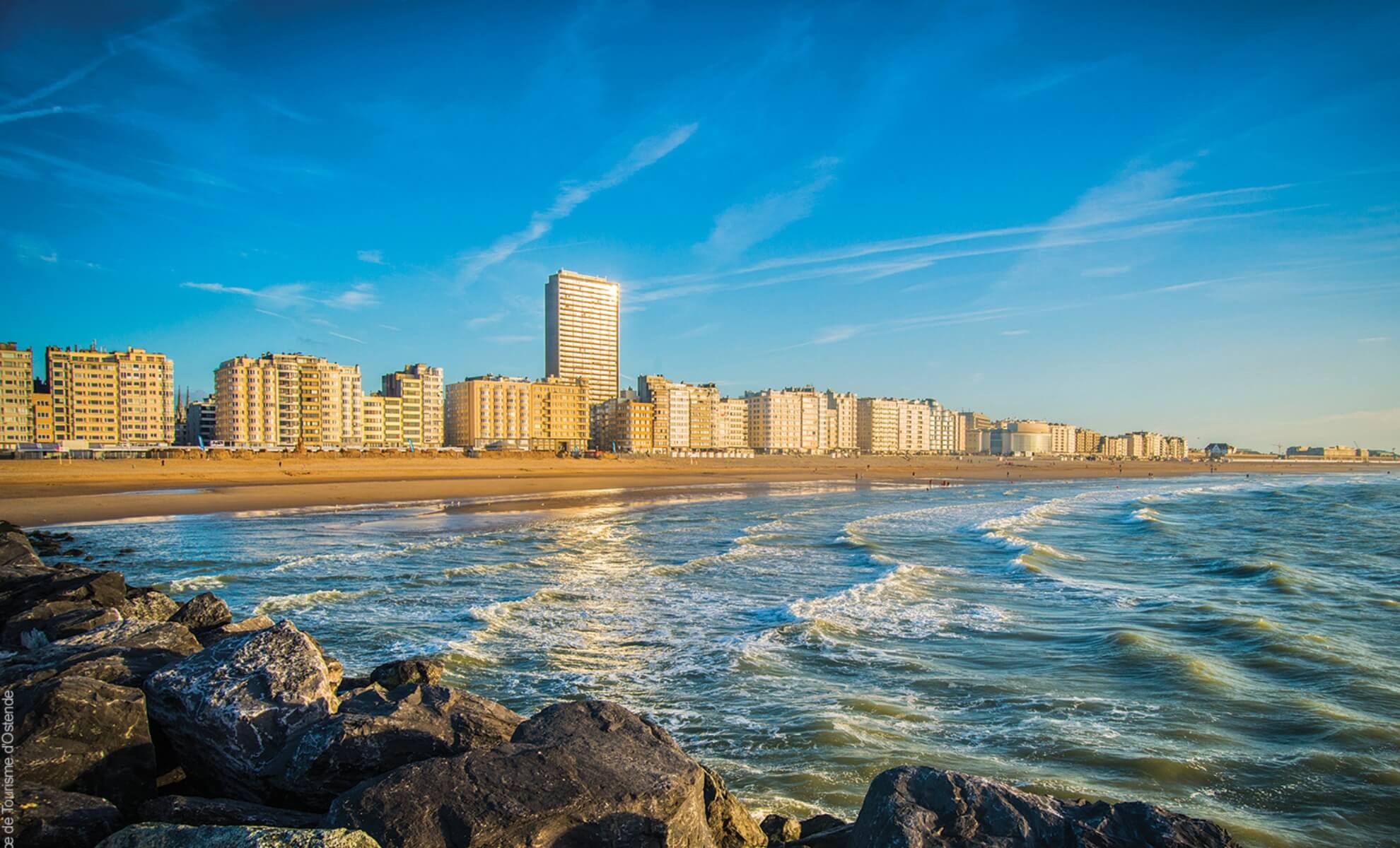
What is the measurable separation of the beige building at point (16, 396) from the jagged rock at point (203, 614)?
384ft

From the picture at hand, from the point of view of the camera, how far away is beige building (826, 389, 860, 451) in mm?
185750

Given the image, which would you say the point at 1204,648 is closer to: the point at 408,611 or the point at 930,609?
the point at 930,609

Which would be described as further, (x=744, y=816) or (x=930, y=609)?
(x=930, y=609)

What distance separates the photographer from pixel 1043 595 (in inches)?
599

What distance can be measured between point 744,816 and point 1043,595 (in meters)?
12.3

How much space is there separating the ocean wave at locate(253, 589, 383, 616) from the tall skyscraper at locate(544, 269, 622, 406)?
16163 centimetres

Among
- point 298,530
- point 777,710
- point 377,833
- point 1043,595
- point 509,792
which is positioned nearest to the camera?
point 377,833

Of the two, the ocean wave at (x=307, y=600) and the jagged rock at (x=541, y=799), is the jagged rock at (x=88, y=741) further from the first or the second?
the ocean wave at (x=307, y=600)

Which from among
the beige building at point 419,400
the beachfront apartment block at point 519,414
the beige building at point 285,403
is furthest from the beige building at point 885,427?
the beige building at point 285,403

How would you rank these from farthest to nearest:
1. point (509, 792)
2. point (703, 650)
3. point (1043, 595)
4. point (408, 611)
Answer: point (1043, 595)
point (408, 611)
point (703, 650)
point (509, 792)

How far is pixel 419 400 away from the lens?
136125 millimetres

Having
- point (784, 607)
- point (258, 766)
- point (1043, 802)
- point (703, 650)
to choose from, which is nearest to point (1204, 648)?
point (784, 607)

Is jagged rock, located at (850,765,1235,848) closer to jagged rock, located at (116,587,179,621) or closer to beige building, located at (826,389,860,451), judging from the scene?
jagged rock, located at (116,587,179,621)

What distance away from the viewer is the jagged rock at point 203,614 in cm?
912
